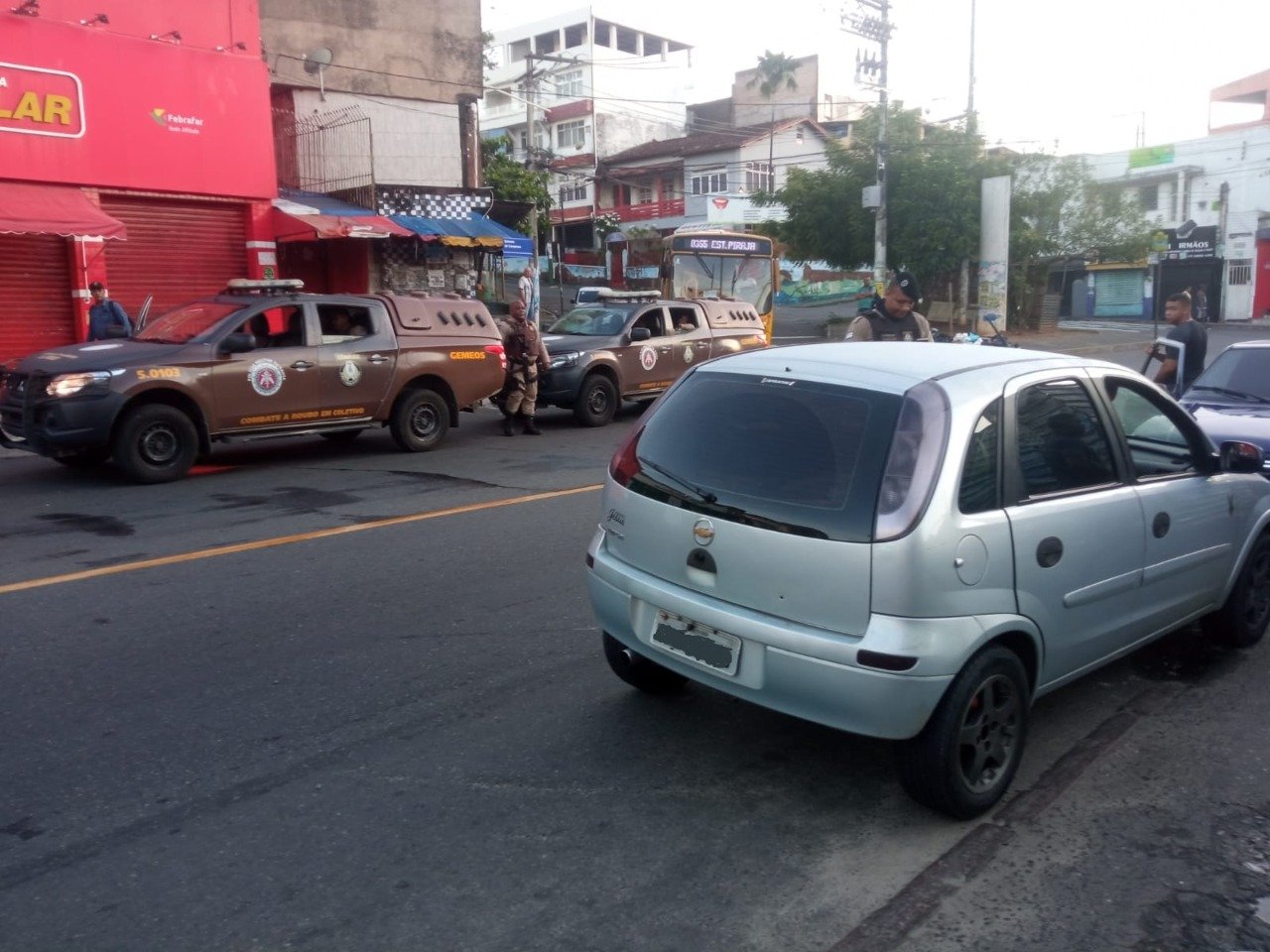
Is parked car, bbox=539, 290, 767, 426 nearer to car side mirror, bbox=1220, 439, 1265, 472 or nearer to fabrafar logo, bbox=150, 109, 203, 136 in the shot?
fabrafar logo, bbox=150, 109, 203, 136

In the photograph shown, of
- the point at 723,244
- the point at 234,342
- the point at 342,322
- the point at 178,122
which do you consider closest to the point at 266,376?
the point at 234,342

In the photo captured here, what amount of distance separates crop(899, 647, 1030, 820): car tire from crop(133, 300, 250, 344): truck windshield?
29.8ft

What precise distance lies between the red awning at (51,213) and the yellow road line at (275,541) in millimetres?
10500

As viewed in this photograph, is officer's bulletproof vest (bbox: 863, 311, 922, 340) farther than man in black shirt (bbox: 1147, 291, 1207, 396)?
A: No

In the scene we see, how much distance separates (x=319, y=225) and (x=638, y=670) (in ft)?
53.4

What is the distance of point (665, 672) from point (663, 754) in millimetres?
536

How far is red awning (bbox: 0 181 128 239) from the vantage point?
1622 centimetres

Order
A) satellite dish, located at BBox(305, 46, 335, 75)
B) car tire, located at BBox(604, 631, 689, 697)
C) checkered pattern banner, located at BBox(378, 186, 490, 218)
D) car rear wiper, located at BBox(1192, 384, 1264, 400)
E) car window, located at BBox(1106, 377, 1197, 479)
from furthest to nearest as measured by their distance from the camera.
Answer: satellite dish, located at BBox(305, 46, 335, 75) < checkered pattern banner, located at BBox(378, 186, 490, 218) < car rear wiper, located at BBox(1192, 384, 1264, 400) < car tire, located at BBox(604, 631, 689, 697) < car window, located at BBox(1106, 377, 1197, 479)

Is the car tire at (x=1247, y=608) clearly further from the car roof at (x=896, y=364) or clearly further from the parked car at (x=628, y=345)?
the parked car at (x=628, y=345)

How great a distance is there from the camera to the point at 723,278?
1077 inches

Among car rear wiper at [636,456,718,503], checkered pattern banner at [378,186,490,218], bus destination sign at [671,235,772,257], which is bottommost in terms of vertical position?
car rear wiper at [636,456,718,503]

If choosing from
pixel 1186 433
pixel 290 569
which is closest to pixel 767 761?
pixel 1186 433

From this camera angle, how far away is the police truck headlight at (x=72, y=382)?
32.7 ft

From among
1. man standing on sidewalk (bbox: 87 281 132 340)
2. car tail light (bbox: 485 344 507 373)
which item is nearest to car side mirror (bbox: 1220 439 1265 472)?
car tail light (bbox: 485 344 507 373)
